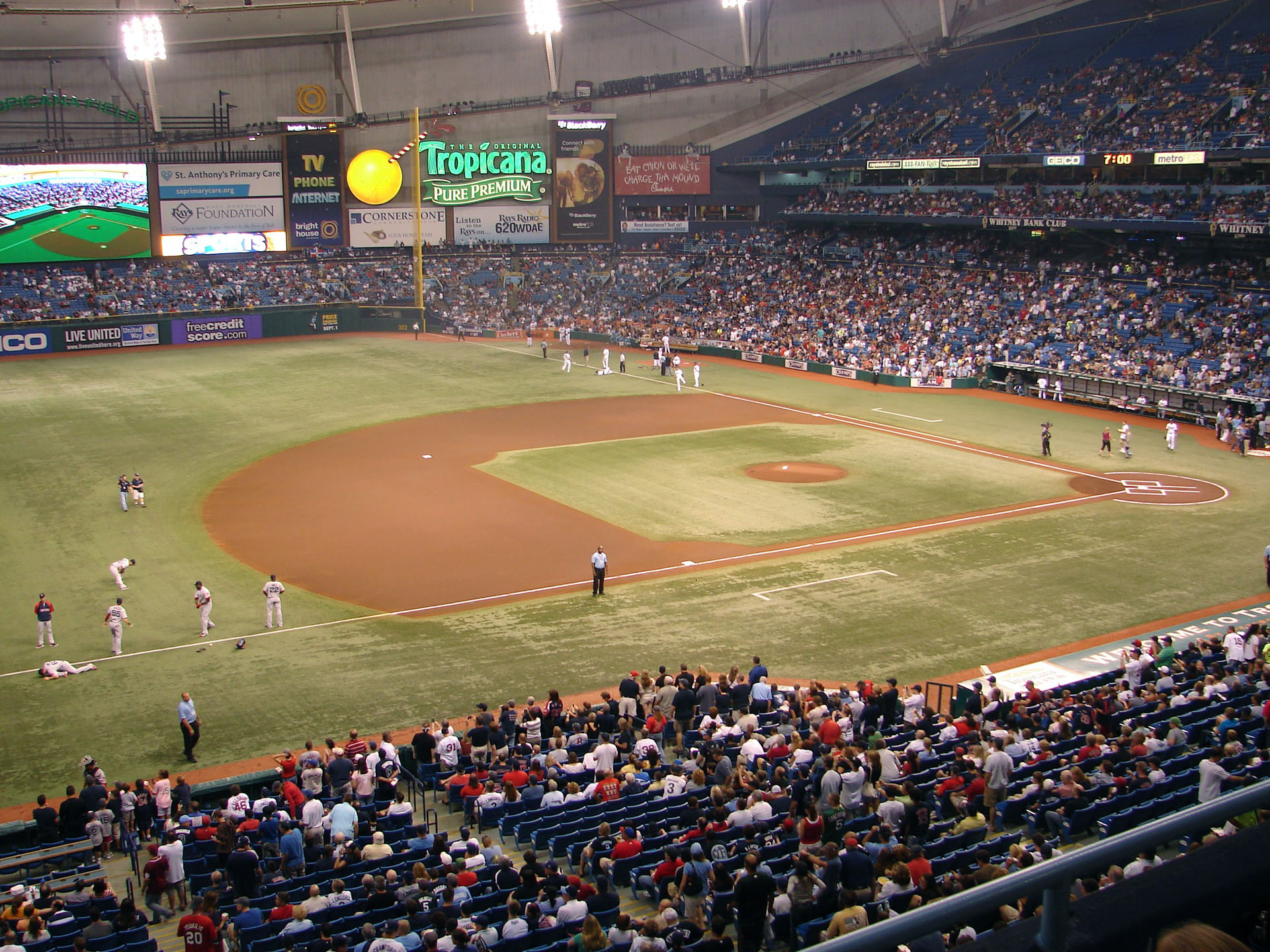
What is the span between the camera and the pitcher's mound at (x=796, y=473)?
135ft

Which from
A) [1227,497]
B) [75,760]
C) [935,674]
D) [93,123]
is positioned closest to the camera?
[75,760]

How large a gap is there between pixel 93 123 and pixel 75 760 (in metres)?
67.5

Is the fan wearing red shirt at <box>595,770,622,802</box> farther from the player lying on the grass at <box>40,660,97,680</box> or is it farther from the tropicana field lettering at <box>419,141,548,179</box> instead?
the tropicana field lettering at <box>419,141,548,179</box>

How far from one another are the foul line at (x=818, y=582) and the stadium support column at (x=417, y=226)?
171ft

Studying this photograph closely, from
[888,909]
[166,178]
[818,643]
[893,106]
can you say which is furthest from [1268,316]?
[166,178]

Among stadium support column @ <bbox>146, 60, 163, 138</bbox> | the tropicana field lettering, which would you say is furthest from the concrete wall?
stadium support column @ <bbox>146, 60, 163, 138</bbox>

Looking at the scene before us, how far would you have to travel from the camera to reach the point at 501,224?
8331 centimetres

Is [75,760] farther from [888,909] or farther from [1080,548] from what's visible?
[1080,548]

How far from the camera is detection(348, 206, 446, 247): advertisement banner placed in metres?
80.6

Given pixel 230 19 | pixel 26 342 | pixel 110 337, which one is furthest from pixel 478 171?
pixel 26 342

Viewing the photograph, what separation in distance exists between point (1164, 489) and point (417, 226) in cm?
5226

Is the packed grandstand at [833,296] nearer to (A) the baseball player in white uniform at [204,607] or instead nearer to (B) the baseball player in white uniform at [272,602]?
(B) the baseball player in white uniform at [272,602]

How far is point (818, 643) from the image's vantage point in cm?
2627

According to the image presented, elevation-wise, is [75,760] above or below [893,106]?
below
